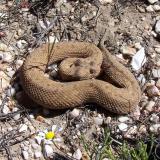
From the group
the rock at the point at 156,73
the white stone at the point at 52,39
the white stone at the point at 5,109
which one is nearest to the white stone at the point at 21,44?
the white stone at the point at 52,39

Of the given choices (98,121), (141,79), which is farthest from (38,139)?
(141,79)

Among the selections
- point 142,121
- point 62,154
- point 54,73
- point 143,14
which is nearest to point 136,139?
point 142,121

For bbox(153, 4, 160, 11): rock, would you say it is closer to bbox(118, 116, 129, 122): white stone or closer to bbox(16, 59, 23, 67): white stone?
bbox(118, 116, 129, 122): white stone

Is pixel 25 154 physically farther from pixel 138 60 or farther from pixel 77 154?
pixel 138 60

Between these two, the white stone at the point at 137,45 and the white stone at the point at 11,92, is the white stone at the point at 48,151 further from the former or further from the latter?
the white stone at the point at 137,45

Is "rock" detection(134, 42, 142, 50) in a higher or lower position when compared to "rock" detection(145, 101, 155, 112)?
higher

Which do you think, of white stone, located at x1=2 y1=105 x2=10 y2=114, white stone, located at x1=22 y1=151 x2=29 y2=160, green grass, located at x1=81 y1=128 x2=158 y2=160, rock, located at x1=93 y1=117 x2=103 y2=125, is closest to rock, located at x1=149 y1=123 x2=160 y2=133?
green grass, located at x1=81 y1=128 x2=158 y2=160

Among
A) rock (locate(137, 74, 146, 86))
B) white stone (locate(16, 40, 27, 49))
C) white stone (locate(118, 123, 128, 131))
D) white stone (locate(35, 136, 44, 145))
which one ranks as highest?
rock (locate(137, 74, 146, 86))

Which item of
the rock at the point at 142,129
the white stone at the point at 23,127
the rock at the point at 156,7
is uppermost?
the rock at the point at 156,7
